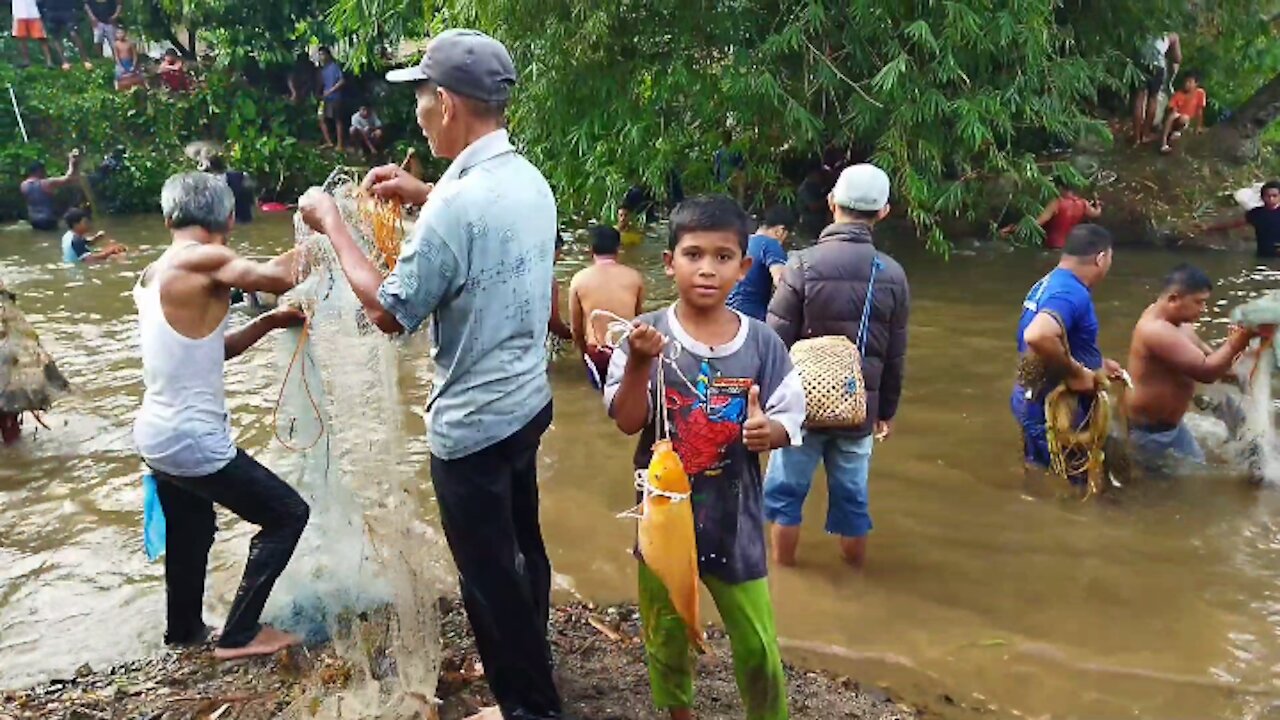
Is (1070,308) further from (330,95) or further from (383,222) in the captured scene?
(330,95)

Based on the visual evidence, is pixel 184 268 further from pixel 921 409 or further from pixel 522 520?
pixel 921 409

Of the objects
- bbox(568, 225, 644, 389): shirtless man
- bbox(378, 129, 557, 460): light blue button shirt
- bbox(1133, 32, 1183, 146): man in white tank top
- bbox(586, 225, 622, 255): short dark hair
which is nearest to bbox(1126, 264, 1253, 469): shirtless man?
bbox(568, 225, 644, 389): shirtless man

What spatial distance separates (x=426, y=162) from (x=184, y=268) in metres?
15.2

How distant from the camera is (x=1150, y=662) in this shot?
4.05 meters

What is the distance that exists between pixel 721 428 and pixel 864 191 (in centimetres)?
188

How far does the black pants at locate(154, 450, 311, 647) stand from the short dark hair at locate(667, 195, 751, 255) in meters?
1.76

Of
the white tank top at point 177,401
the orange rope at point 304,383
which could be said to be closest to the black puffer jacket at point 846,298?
the orange rope at point 304,383

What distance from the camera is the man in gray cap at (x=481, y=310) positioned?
2637mm

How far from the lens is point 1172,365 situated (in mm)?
5500

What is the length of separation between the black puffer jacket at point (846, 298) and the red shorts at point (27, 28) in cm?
1864

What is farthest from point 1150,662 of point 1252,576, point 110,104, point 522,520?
point 110,104

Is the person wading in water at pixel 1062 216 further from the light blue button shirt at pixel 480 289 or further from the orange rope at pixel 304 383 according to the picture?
the light blue button shirt at pixel 480 289

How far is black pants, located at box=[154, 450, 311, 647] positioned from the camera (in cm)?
366

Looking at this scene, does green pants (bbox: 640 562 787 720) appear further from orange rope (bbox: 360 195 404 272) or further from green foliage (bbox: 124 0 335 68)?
green foliage (bbox: 124 0 335 68)
